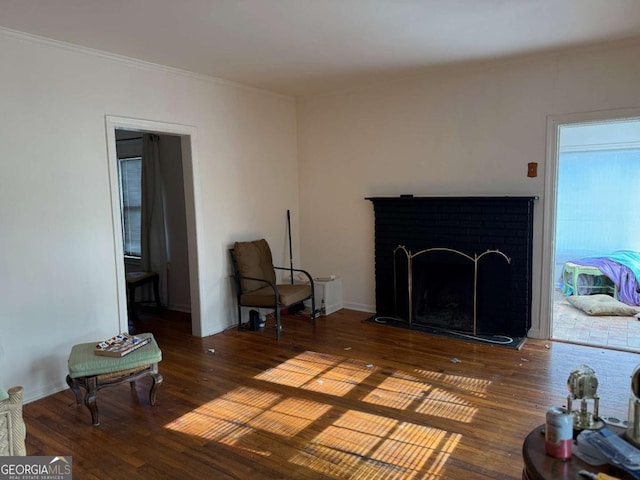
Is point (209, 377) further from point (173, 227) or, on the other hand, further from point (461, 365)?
point (173, 227)

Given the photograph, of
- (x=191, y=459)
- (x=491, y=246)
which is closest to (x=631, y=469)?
(x=191, y=459)

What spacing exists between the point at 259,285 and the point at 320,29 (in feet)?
8.77

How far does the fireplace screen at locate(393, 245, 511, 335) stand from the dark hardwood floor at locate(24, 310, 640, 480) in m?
0.35

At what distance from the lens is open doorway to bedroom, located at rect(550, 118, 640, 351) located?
573 cm

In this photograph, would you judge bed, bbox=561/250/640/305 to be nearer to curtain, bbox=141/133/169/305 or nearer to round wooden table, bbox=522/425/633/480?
round wooden table, bbox=522/425/633/480

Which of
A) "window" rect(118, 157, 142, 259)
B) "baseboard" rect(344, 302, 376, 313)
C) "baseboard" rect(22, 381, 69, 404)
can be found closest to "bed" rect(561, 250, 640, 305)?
"baseboard" rect(344, 302, 376, 313)

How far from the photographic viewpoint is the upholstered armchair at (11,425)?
2.25m

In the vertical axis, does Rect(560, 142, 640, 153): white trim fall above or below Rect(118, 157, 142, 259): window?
above

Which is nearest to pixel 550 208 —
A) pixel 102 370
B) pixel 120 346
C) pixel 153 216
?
pixel 120 346

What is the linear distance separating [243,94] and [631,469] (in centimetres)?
464

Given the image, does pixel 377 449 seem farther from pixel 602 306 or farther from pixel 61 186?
pixel 602 306

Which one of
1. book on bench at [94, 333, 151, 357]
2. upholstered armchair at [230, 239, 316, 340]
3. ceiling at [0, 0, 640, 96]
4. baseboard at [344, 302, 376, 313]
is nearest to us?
ceiling at [0, 0, 640, 96]

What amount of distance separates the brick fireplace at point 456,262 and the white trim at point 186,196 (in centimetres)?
190

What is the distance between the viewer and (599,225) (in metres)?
6.46
